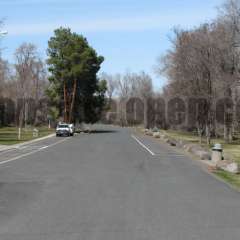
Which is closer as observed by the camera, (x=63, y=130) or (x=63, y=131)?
(x=63, y=131)

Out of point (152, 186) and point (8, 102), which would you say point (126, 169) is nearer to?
point (152, 186)

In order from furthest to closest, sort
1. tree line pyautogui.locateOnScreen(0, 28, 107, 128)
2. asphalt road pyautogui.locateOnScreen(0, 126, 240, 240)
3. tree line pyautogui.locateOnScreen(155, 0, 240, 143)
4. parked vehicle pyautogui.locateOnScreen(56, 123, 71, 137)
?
tree line pyautogui.locateOnScreen(0, 28, 107, 128) < parked vehicle pyautogui.locateOnScreen(56, 123, 71, 137) < tree line pyautogui.locateOnScreen(155, 0, 240, 143) < asphalt road pyautogui.locateOnScreen(0, 126, 240, 240)

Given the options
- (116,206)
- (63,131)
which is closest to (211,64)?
(63,131)

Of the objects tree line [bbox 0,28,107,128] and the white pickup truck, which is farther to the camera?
tree line [bbox 0,28,107,128]

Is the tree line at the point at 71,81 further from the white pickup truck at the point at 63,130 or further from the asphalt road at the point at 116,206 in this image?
the asphalt road at the point at 116,206

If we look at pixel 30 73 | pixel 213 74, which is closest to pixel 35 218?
pixel 213 74

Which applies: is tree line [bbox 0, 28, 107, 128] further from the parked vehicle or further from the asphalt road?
the asphalt road

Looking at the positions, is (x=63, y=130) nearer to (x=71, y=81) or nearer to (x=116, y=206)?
(x=71, y=81)

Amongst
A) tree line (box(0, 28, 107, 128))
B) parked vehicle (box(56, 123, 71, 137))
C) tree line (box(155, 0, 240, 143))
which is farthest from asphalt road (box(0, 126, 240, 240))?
tree line (box(0, 28, 107, 128))

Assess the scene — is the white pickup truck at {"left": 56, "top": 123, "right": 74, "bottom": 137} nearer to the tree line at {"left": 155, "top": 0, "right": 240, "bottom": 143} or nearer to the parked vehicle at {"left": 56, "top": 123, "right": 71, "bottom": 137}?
the parked vehicle at {"left": 56, "top": 123, "right": 71, "bottom": 137}

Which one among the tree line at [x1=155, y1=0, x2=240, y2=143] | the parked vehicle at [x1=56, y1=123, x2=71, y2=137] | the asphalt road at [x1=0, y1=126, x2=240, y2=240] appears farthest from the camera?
the parked vehicle at [x1=56, y1=123, x2=71, y2=137]

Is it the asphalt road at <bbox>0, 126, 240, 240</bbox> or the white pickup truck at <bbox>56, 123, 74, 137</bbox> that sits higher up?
the white pickup truck at <bbox>56, 123, 74, 137</bbox>

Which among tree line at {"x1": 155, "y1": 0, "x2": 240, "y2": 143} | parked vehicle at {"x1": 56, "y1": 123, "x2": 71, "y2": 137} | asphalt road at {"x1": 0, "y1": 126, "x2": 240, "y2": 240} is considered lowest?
asphalt road at {"x1": 0, "y1": 126, "x2": 240, "y2": 240}

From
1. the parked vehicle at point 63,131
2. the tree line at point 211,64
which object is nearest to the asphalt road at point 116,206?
the tree line at point 211,64
